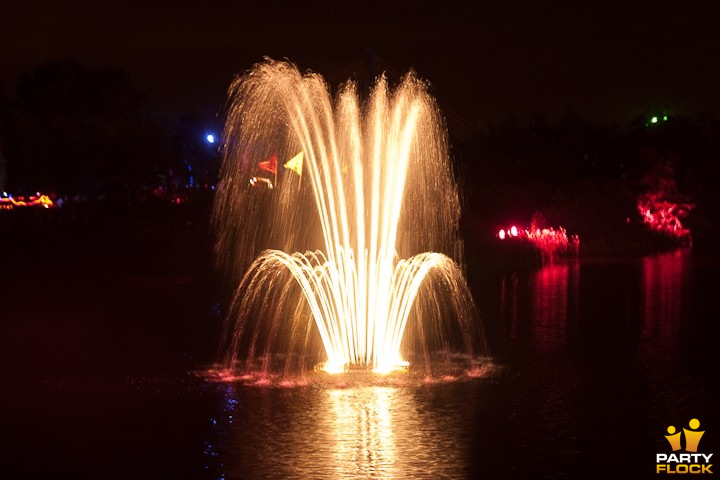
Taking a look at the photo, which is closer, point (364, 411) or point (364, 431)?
point (364, 431)

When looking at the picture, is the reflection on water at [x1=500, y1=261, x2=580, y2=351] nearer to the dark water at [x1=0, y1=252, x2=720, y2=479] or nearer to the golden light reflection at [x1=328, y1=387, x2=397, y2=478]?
the dark water at [x1=0, y1=252, x2=720, y2=479]

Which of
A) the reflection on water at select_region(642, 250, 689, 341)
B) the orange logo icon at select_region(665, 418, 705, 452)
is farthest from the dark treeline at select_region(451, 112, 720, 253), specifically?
the orange logo icon at select_region(665, 418, 705, 452)

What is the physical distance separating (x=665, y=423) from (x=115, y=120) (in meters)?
65.9

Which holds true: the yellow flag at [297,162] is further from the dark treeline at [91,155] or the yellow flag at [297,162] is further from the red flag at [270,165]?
the dark treeline at [91,155]

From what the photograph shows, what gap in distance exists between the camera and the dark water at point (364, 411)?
30.6 feet

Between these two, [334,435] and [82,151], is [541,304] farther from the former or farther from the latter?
[82,151]

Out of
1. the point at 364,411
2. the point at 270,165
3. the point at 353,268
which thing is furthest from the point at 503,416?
the point at 270,165

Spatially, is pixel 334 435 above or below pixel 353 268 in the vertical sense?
below

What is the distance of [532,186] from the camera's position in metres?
65.2

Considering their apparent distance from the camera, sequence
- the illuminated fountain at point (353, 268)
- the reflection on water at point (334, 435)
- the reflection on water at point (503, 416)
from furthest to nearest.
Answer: the illuminated fountain at point (353, 268) < the reflection on water at point (503, 416) < the reflection on water at point (334, 435)

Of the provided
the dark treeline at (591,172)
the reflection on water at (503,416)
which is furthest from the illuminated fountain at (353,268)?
the dark treeline at (591,172)

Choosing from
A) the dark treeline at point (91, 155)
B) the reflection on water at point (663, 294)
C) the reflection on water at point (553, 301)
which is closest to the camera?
the reflection on water at point (553, 301)

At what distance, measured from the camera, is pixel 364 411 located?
11.4 meters

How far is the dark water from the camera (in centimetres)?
932
